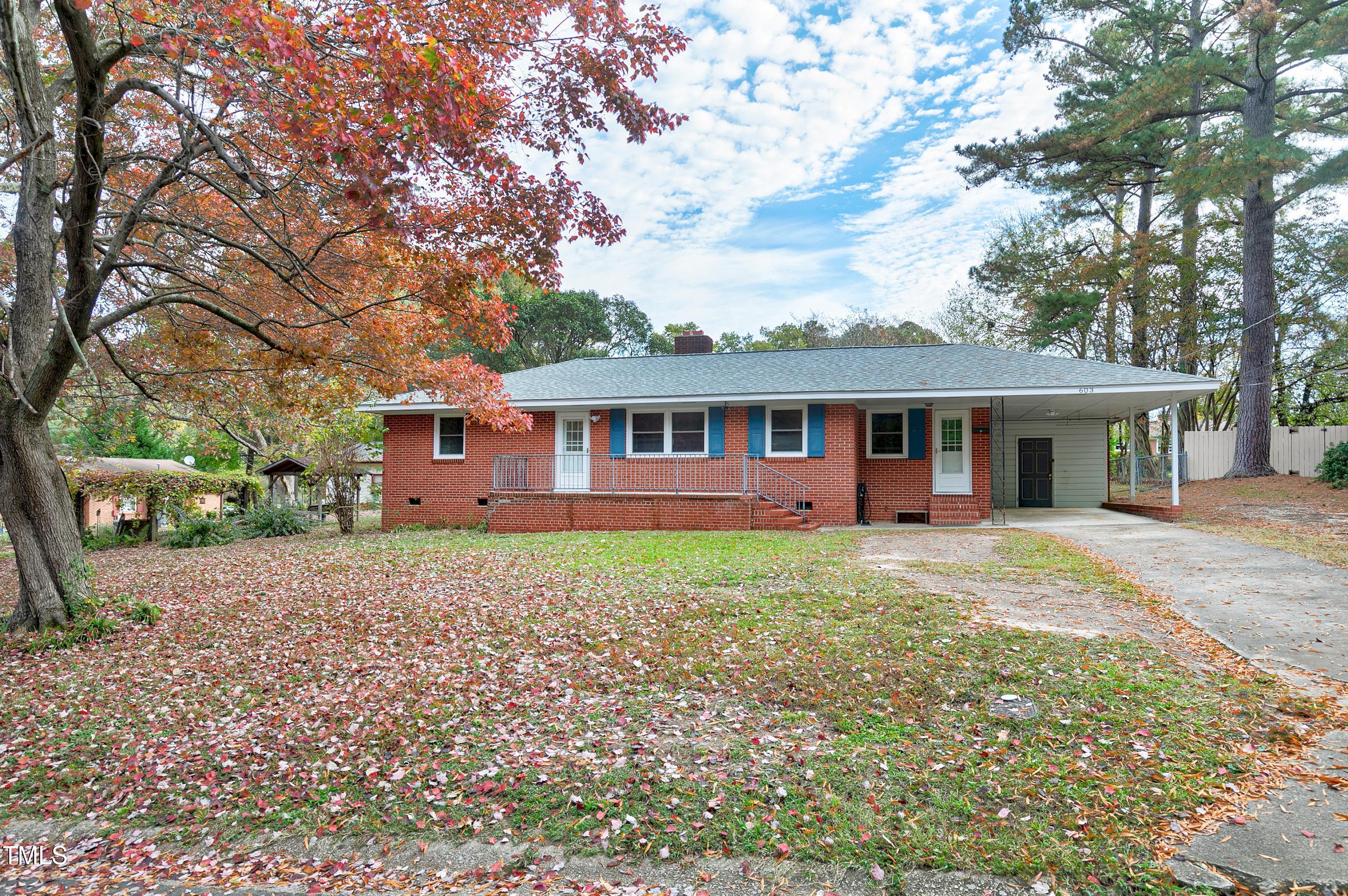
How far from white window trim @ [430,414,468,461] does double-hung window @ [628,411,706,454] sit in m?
4.07

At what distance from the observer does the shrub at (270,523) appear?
51.5ft

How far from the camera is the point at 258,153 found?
786 centimetres

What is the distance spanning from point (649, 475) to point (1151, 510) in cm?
1059

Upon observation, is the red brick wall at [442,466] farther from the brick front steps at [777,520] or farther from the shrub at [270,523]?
the brick front steps at [777,520]

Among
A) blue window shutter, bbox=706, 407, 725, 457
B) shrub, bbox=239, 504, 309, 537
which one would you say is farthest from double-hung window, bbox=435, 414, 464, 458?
blue window shutter, bbox=706, 407, 725, 457

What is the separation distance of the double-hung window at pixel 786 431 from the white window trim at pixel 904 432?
→ 1618 millimetres

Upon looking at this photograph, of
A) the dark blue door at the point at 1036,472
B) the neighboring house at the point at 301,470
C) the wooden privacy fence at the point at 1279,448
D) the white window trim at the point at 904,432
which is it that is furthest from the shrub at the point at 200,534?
the wooden privacy fence at the point at 1279,448

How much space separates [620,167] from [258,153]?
584 centimetres

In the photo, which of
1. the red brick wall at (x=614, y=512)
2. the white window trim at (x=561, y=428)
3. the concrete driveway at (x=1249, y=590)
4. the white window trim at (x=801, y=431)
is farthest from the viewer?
the white window trim at (x=561, y=428)

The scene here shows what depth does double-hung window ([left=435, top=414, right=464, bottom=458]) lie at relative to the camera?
1655cm

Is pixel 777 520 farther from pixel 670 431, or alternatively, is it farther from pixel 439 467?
pixel 439 467

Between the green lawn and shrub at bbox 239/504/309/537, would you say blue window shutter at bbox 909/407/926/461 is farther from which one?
shrub at bbox 239/504/309/537

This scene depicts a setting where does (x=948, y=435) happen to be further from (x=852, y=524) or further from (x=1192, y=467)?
(x=1192, y=467)

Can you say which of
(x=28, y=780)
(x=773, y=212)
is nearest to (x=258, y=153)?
(x=28, y=780)
